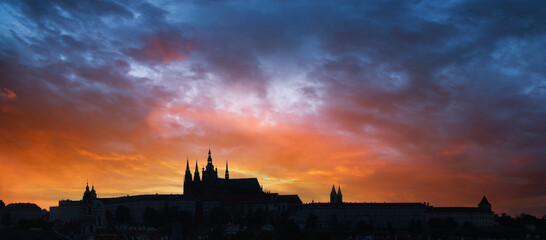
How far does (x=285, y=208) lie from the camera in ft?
561

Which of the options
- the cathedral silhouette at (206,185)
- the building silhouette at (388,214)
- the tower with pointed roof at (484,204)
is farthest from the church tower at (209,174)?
the tower with pointed roof at (484,204)

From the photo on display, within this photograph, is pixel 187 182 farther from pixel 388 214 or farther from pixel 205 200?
pixel 388 214

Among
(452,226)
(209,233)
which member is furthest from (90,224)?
(452,226)

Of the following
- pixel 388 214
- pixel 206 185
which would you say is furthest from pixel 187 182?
pixel 388 214

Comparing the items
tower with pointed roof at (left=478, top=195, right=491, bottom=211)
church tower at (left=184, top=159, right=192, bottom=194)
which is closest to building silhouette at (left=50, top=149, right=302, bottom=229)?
church tower at (left=184, top=159, right=192, bottom=194)

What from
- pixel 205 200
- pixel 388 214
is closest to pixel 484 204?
pixel 388 214

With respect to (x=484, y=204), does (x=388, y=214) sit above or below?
below

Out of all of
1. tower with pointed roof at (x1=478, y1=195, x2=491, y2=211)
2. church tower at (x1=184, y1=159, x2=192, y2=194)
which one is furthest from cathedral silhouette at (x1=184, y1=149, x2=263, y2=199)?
tower with pointed roof at (x1=478, y1=195, x2=491, y2=211)

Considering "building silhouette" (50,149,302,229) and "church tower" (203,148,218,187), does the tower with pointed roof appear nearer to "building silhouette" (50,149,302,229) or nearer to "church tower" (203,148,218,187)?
"building silhouette" (50,149,302,229)

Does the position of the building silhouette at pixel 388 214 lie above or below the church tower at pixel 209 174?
below

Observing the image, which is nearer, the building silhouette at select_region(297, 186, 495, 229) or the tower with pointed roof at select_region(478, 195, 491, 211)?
the building silhouette at select_region(297, 186, 495, 229)

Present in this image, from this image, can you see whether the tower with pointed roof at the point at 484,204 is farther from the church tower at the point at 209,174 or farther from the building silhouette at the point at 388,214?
the church tower at the point at 209,174

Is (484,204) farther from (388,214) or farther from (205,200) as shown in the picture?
(205,200)

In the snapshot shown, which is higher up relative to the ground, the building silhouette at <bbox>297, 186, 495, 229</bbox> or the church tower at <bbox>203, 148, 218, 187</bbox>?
the church tower at <bbox>203, 148, 218, 187</bbox>
